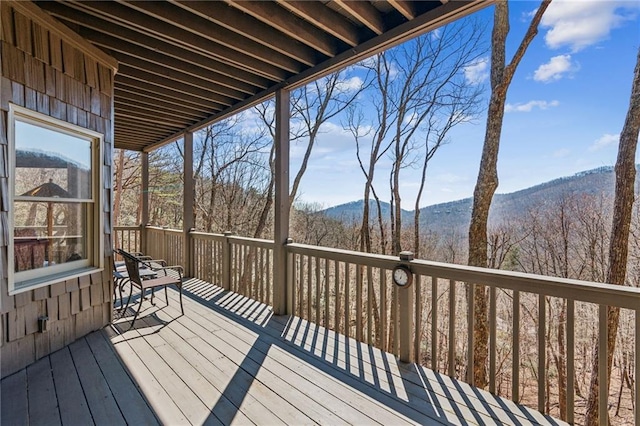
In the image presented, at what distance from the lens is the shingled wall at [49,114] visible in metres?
2.27

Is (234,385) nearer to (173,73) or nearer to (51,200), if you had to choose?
(51,200)

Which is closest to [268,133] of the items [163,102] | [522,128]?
[163,102]

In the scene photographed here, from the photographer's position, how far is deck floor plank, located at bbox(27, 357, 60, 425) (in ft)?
5.97

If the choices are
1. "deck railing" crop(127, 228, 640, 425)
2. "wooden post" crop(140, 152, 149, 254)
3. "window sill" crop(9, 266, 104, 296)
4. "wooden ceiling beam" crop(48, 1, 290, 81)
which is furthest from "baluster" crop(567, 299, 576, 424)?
"wooden post" crop(140, 152, 149, 254)

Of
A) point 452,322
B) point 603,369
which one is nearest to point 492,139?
point 452,322

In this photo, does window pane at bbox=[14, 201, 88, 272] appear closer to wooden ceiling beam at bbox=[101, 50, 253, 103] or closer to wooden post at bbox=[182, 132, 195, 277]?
wooden ceiling beam at bbox=[101, 50, 253, 103]

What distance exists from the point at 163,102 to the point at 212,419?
431cm

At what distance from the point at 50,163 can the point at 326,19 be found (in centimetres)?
277

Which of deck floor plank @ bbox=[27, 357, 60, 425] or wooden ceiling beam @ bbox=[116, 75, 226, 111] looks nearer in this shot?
deck floor plank @ bbox=[27, 357, 60, 425]

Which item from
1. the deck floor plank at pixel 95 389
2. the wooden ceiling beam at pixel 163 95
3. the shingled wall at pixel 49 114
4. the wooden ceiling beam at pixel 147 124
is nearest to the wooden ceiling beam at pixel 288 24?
the shingled wall at pixel 49 114

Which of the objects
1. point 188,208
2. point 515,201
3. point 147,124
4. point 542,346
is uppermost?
point 147,124

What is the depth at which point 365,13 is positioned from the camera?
104 inches

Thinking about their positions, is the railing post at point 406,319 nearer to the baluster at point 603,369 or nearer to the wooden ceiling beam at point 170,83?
the baluster at point 603,369

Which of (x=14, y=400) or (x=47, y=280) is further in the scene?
(x=47, y=280)
